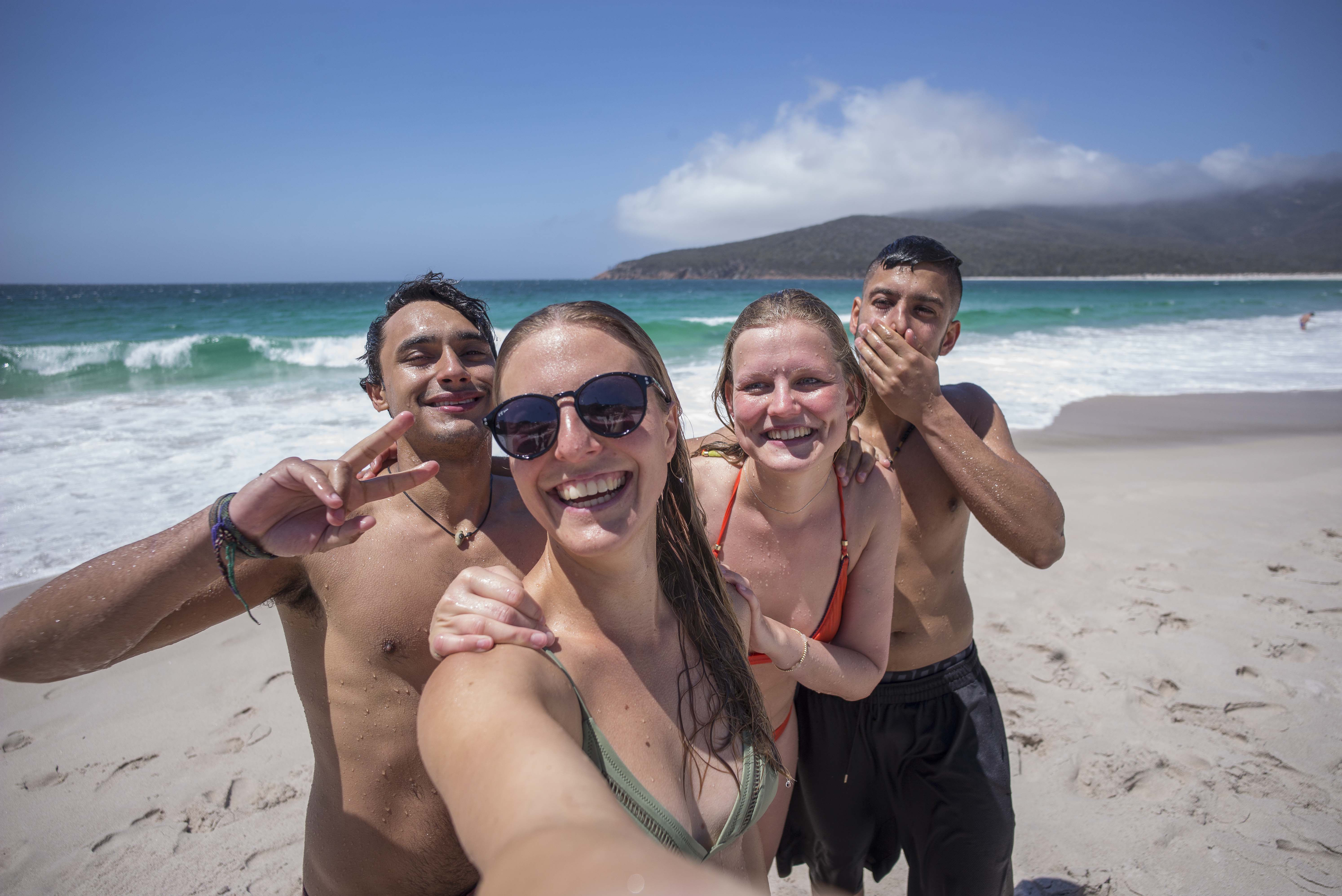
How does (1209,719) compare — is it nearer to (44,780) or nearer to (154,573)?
(154,573)

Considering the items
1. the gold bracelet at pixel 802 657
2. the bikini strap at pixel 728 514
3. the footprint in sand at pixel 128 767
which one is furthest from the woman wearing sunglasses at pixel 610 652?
the footprint in sand at pixel 128 767

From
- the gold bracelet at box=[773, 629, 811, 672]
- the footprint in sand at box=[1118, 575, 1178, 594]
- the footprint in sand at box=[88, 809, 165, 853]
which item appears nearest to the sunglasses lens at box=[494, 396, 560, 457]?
the gold bracelet at box=[773, 629, 811, 672]

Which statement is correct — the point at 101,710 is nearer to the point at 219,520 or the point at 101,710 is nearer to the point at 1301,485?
the point at 219,520

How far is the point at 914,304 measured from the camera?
265 cm

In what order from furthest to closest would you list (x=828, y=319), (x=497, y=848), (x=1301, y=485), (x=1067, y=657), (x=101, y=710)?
(x=1301, y=485) → (x=1067, y=657) → (x=101, y=710) → (x=828, y=319) → (x=497, y=848)

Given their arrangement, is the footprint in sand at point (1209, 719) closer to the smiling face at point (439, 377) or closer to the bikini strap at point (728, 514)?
the bikini strap at point (728, 514)

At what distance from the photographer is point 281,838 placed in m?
3.11

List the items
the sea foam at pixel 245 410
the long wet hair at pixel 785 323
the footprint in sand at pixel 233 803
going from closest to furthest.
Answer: the long wet hair at pixel 785 323
the footprint in sand at pixel 233 803
the sea foam at pixel 245 410

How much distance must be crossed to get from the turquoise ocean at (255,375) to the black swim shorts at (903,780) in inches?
214

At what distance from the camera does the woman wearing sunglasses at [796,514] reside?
206 cm

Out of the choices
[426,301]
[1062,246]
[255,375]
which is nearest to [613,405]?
[426,301]

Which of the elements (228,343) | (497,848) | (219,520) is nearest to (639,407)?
(497,848)

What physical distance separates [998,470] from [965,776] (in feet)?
3.46

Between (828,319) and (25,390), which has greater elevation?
(828,319)
